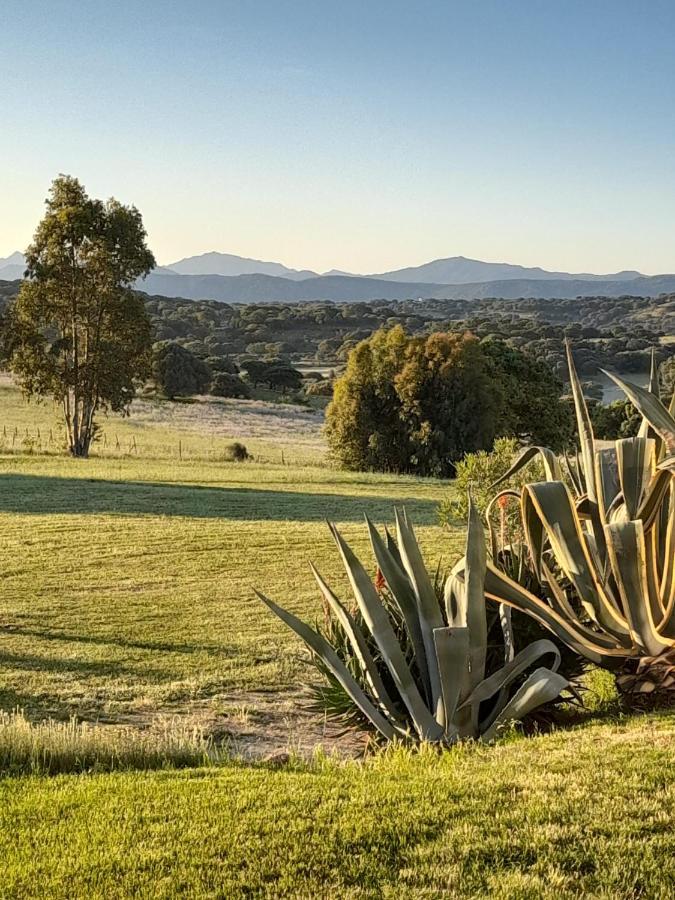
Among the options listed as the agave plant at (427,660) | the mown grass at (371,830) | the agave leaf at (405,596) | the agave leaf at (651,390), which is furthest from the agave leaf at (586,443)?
the mown grass at (371,830)

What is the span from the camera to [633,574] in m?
5.41

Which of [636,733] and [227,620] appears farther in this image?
[227,620]

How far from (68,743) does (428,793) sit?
7.99 feet

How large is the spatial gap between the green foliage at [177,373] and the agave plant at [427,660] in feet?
200

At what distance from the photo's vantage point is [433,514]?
22484 millimetres

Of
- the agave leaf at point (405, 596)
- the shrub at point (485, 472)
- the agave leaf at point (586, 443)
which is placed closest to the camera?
the agave leaf at point (405, 596)

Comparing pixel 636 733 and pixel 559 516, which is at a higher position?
pixel 559 516

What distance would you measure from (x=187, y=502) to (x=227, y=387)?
4739 centimetres

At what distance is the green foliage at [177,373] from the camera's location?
221ft

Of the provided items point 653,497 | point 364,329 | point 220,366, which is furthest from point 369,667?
point 364,329

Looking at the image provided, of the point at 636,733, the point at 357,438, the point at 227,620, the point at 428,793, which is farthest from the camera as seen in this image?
the point at 357,438

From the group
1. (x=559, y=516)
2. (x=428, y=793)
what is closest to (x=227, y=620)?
(x=559, y=516)

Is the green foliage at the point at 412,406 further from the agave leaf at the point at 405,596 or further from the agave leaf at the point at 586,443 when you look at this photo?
the agave leaf at the point at 405,596

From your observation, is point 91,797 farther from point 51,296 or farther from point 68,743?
point 51,296
